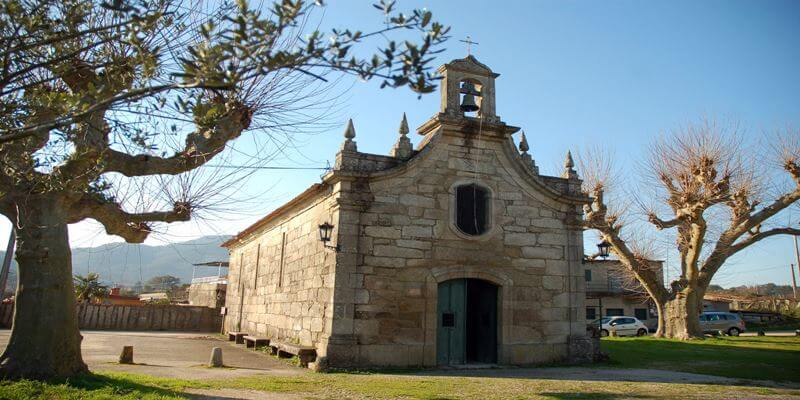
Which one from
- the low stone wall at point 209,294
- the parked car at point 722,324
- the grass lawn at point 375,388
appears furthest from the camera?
the parked car at point 722,324

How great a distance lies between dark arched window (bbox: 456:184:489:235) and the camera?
13.0m

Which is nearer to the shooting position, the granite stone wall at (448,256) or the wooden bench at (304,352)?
the wooden bench at (304,352)

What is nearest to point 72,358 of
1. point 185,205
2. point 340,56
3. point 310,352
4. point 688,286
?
point 185,205

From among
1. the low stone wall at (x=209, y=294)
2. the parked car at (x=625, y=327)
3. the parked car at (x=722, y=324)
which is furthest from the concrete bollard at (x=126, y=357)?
the parked car at (x=722, y=324)

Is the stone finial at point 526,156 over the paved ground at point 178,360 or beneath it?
over

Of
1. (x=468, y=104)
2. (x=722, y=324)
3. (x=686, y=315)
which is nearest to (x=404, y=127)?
(x=468, y=104)

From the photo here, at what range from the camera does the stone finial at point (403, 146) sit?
42.3 feet

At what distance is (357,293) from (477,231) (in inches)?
126

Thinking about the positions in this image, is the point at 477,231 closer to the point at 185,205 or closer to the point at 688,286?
the point at 185,205

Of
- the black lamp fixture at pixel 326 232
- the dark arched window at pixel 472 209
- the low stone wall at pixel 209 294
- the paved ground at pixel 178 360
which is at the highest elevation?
the dark arched window at pixel 472 209

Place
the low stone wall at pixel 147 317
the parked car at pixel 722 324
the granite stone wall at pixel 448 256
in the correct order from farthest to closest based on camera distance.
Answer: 1. the parked car at pixel 722 324
2. the low stone wall at pixel 147 317
3. the granite stone wall at pixel 448 256

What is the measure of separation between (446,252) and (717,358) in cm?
801

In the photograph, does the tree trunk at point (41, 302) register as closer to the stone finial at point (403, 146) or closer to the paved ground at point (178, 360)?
the paved ground at point (178, 360)

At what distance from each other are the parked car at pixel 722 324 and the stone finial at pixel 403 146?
930 inches
